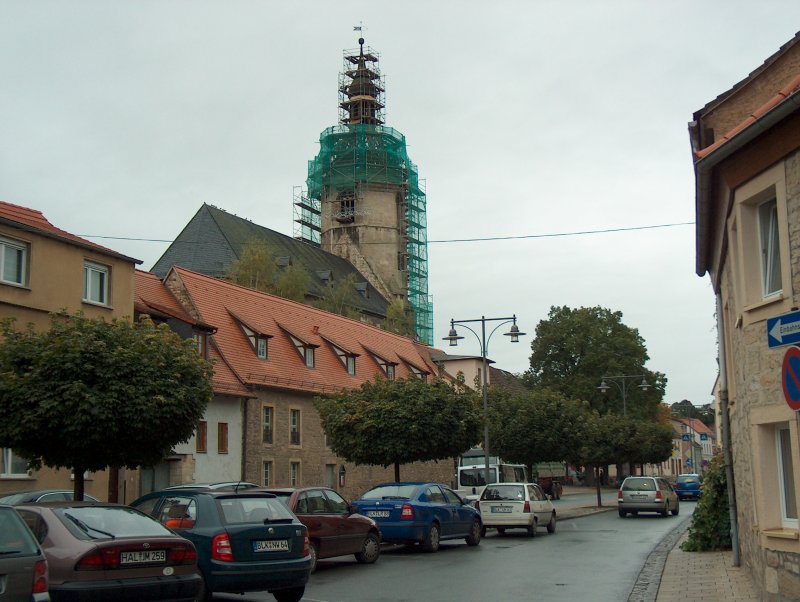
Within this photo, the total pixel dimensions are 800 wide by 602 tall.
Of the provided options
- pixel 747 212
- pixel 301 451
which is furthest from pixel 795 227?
pixel 301 451

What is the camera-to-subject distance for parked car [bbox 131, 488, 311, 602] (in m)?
12.0

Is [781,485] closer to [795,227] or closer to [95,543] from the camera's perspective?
[795,227]

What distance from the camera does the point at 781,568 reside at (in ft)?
35.0

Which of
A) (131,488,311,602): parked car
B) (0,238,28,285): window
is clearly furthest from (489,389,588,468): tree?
(131,488,311,602): parked car

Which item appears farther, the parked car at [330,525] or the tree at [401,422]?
the tree at [401,422]

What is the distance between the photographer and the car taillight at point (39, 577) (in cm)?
809

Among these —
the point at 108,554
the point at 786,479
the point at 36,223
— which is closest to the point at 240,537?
the point at 108,554

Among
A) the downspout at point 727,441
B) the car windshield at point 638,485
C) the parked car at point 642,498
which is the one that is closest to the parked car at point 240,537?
the downspout at point 727,441

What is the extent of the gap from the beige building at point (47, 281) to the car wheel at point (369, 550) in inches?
392

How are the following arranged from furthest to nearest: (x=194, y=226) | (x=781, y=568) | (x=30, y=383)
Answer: (x=194, y=226) < (x=30, y=383) < (x=781, y=568)

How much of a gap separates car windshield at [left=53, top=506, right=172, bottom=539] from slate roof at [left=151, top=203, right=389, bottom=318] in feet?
190

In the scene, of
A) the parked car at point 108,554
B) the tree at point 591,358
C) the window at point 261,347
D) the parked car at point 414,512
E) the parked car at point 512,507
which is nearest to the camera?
the parked car at point 108,554

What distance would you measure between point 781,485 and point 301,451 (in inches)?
1116

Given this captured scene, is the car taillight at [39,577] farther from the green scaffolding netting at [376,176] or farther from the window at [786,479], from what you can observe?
the green scaffolding netting at [376,176]
